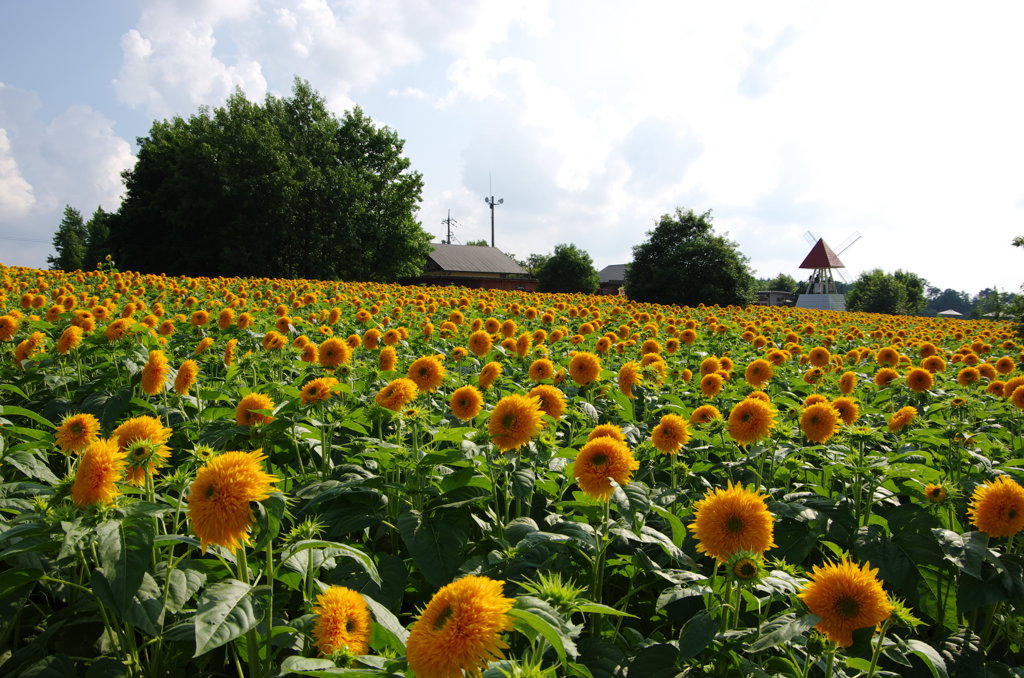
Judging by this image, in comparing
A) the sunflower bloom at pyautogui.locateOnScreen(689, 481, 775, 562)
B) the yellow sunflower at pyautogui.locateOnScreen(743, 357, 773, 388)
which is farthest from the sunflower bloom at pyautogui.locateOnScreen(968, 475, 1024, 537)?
the yellow sunflower at pyautogui.locateOnScreen(743, 357, 773, 388)

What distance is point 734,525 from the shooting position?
1.81 m

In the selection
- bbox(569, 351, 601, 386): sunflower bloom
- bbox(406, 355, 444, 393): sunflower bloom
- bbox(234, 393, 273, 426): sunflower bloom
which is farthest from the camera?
bbox(569, 351, 601, 386): sunflower bloom

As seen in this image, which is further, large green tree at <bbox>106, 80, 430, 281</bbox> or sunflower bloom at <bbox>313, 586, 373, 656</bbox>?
large green tree at <bbox>106, 80, 430, 281</bbox>

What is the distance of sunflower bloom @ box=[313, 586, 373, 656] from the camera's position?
1.51 meters

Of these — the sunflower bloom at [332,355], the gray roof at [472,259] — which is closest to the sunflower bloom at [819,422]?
the sunflower bloom at [332,355]

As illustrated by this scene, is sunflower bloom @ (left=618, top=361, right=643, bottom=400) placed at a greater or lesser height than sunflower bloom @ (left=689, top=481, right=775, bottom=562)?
greater

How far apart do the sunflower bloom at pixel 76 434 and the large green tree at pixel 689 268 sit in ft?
123

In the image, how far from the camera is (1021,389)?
12.8ft

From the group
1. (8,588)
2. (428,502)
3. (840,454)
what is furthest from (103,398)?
(840,454)

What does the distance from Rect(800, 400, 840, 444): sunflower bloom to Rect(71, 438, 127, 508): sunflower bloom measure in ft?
10.6

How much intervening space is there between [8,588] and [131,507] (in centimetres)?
54

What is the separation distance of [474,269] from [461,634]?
73.2 m

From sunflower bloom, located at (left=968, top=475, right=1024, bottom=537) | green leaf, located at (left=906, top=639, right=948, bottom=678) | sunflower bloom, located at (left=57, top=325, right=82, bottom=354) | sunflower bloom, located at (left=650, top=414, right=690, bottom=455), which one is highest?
sunflower bloom, located at (left=57, top=325, right=82, bottom=354)

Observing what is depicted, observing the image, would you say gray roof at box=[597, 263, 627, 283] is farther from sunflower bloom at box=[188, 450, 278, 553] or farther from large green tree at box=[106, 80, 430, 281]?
sunflower bloom at box=[188, 450, 278, 553]
